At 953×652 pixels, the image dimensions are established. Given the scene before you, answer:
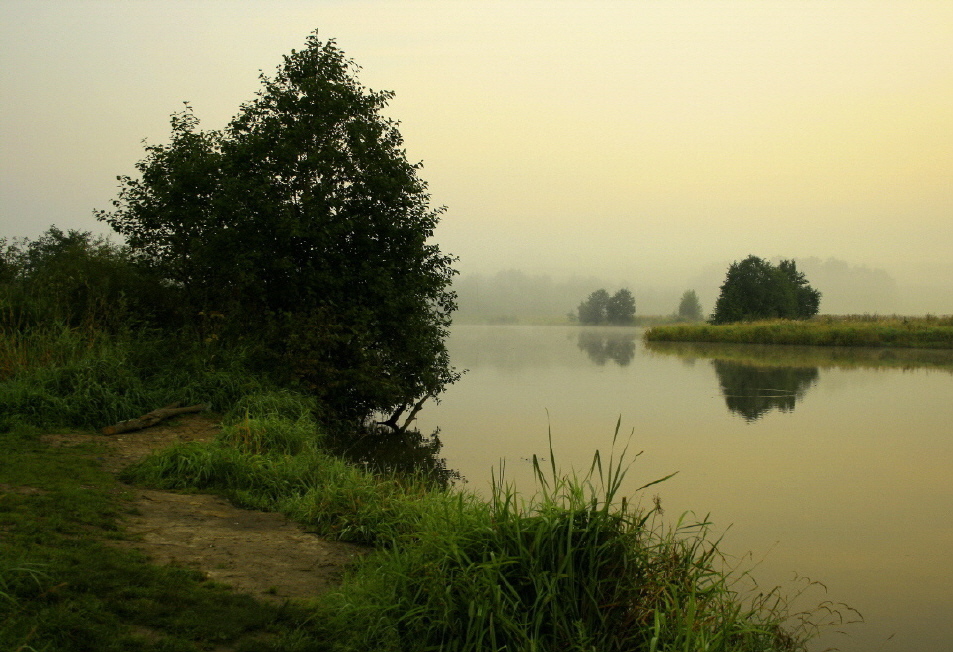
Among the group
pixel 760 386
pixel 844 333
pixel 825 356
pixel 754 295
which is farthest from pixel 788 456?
pixel 754 295

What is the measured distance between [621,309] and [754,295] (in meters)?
54.6

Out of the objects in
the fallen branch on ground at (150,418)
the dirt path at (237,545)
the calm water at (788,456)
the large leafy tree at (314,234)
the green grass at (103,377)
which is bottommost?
the calm water at (788,456)

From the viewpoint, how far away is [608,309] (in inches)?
4341

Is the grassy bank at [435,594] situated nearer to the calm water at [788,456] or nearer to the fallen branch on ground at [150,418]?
the calm water at [788,456]

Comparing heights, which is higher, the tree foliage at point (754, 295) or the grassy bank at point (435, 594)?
the tree foliage at point (754, 295)

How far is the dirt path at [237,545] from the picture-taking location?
446 cm

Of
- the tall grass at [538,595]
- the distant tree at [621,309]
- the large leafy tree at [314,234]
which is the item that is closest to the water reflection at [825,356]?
the large leafy tree at [314,234]

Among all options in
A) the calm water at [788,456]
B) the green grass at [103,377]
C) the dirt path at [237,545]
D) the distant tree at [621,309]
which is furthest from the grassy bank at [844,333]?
the distant tree at [621,309]

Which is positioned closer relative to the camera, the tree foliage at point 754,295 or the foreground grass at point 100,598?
the foreground grass at point 100,598

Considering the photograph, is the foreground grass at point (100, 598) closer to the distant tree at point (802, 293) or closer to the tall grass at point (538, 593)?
the tall grass at point (538, 593)

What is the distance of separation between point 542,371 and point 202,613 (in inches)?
849

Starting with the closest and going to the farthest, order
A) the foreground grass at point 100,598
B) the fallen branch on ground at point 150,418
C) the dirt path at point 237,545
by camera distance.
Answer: the foreground grass at point 100,598
the dirt path at point 237,545
the fallen branch on ground at point 150,418

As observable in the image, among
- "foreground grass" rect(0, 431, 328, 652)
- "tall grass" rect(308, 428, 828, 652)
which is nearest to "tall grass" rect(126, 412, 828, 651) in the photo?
"tall grass" rect(308, 428, 828, 652)

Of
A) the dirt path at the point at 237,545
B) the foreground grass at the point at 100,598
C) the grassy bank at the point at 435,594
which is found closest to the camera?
the foreground grass at the point at 100,598
